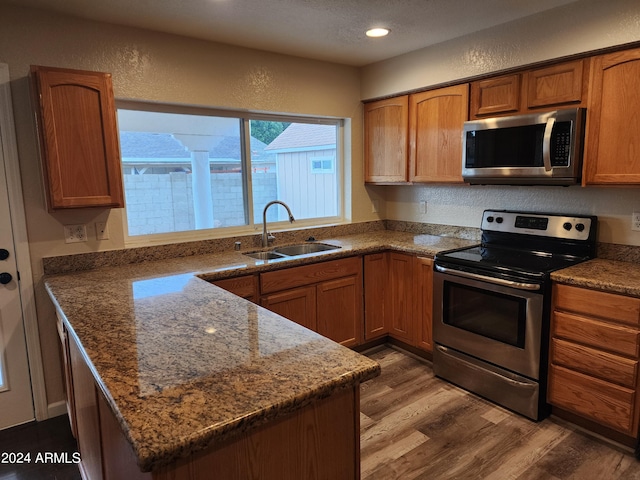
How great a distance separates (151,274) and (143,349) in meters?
1.16

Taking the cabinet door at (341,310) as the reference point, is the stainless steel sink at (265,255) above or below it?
above

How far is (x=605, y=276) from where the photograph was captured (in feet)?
7.24

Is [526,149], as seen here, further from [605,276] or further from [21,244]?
[21,244]

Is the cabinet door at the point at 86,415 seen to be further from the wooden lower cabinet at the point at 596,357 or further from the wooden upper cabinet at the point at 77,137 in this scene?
the wooden lower cabinet at the point at 596,357

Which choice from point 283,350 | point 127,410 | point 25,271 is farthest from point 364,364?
point 25,271

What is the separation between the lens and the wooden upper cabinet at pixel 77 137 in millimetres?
2150

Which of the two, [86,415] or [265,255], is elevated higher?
[265,255]

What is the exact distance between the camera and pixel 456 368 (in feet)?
9.22

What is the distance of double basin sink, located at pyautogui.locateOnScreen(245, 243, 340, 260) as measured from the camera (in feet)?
10.3

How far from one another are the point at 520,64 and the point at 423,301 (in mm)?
1674

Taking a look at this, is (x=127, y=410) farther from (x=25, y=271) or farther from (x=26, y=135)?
(x=26, y=135)

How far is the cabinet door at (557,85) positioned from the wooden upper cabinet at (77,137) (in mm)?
2457

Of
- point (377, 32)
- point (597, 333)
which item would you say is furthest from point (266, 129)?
point (597, 333)

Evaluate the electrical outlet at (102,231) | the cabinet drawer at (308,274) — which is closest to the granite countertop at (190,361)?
the electrical outlet at (102,231)
